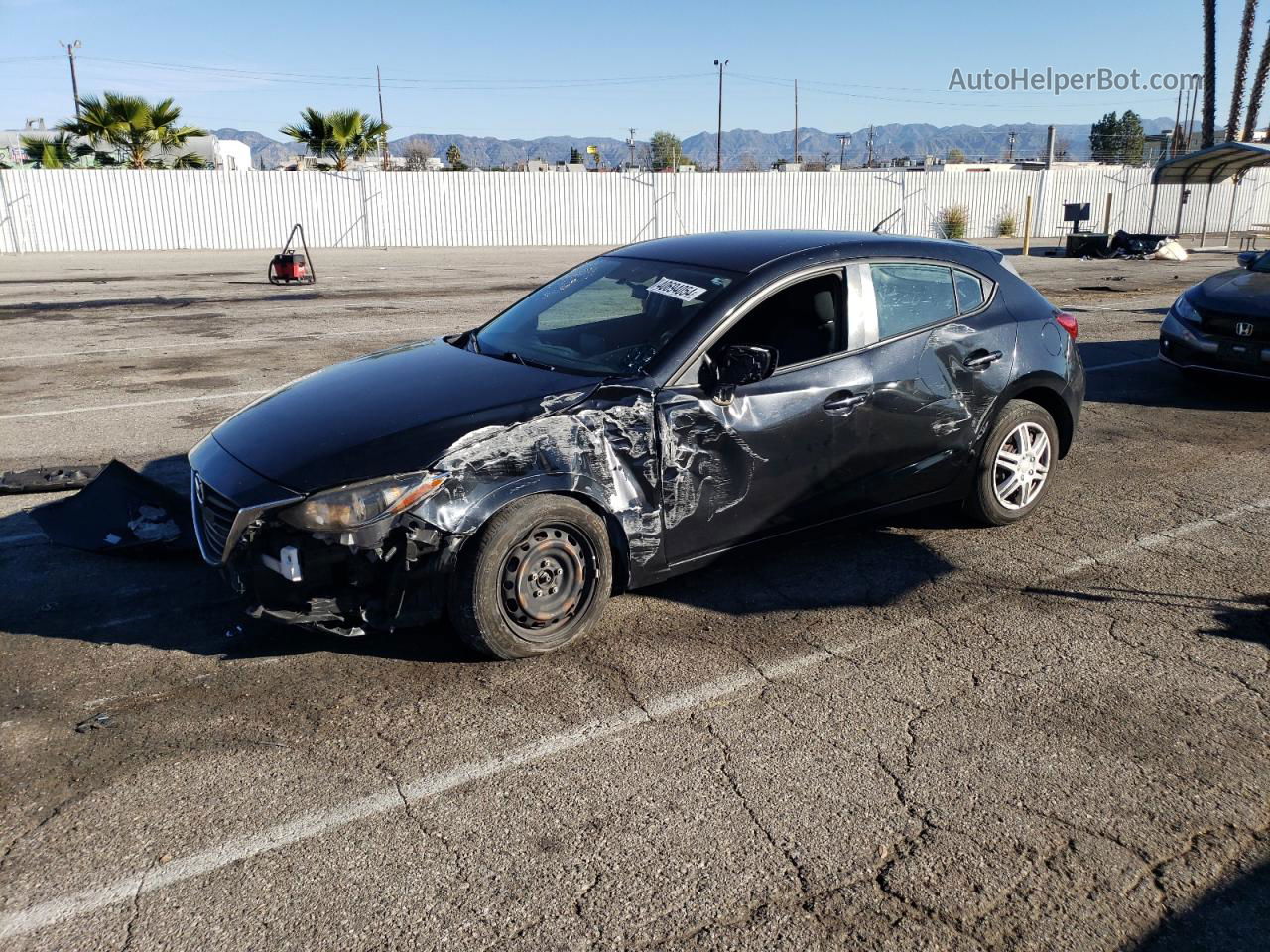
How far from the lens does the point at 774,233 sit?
5484 millimetres

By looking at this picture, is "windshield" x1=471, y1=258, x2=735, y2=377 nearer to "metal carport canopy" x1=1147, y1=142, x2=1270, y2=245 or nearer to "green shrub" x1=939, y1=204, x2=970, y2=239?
"metal carport canopy" x1=1147, y1=142, x2=1270, y2=245

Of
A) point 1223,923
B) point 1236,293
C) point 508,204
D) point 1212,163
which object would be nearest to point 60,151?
point 508,204

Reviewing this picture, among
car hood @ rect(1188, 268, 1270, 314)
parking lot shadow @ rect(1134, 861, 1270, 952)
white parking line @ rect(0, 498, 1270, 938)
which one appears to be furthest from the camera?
car hood @ rect(1188, 268, 1270, 314)

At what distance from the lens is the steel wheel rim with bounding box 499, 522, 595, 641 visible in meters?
4.01

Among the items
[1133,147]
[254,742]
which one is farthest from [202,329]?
[1133,147]

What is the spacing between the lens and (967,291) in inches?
219

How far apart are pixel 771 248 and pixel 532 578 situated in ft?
7.02

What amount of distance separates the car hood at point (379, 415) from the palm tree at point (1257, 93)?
168 feet

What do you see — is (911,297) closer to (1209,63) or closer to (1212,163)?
(1212,163)

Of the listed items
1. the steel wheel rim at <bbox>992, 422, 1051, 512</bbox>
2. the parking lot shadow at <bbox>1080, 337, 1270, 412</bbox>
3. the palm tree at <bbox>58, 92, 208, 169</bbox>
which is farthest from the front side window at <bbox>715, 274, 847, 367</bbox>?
the palm tree at <bbox>58, 92, 208, 169</bbox>

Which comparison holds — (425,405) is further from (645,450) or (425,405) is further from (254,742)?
(254,742)

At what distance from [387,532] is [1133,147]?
10812 cm

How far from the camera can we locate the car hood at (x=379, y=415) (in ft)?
12.7

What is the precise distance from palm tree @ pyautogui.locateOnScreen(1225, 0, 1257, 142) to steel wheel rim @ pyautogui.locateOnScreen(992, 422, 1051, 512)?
49.1 meters
